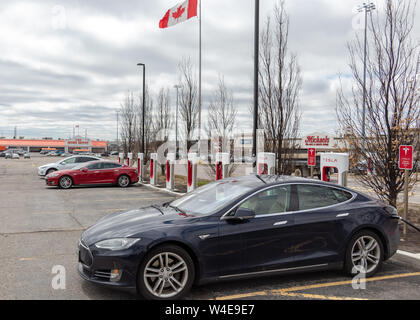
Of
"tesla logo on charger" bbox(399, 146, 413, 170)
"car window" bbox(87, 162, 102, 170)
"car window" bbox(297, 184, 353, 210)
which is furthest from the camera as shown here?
"car window" bbox(87, 162, 102, 170)

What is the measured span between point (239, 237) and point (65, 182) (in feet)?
49.8

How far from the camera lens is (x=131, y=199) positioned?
14.2 meters

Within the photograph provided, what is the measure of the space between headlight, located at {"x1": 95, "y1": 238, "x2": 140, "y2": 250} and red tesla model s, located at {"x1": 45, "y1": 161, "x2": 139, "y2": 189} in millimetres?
14713

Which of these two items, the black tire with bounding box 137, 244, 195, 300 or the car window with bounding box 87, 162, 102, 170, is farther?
the car window with bounding box 87, 162, 102, 170

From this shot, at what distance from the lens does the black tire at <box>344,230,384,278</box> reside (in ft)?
17.7

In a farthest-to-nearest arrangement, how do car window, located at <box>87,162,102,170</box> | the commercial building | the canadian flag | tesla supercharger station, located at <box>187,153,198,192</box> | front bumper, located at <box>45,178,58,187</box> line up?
the commercial building → car window, located at <box>87,162,102,170</box> → front bumper, located at <box>45,178,58,187</box> → the canadian flag → tesla supercharger station, located at <box>187,153,198,192</box>

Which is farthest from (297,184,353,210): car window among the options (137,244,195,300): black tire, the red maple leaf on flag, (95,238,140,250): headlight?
the red maple leaf on flag

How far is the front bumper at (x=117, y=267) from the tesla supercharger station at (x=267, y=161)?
6.35 metres

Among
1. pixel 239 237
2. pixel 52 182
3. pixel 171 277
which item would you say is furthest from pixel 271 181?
pixel 52 182

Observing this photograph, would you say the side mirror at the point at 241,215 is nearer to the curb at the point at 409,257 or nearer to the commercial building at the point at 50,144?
the curb at the point at 409,257

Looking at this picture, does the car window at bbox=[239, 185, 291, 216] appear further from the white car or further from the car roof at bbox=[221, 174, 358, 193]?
the white car

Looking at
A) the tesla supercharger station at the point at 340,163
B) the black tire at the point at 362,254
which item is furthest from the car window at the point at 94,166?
the black tire at the point at 362,254

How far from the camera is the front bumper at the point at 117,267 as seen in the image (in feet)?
14.3

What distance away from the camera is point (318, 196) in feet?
18.1
